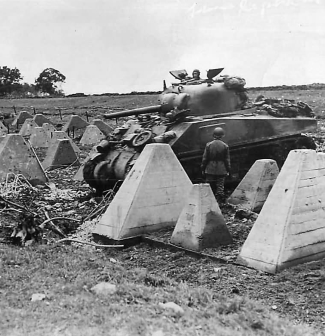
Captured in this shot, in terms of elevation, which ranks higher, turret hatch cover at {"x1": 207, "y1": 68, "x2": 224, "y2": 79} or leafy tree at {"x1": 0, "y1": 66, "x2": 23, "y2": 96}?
leafy tree at {"x1": 0, "y1": 66, "x2": 23, "y2": 96}

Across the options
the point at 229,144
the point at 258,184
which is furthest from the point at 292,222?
the point at 229,144

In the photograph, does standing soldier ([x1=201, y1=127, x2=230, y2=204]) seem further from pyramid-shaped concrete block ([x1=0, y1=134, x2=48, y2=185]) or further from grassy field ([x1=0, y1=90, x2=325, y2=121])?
Answer: grassy field ([x1=0, y1=90, x2=325, y2=121])

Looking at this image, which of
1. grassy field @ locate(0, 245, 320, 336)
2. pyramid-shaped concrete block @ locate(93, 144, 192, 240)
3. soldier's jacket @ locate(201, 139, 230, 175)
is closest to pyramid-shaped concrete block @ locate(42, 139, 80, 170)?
soldier's jacket @ locate(201, 139, 230, 175)

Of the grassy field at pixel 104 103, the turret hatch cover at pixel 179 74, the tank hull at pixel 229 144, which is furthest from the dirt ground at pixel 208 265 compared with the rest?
the grassy field at pixel 104 103

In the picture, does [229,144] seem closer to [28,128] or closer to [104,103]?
[28,128]

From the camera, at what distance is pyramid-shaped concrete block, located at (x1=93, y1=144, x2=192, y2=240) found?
8.10 metres

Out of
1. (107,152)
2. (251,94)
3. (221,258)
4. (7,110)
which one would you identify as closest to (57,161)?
(107,152)

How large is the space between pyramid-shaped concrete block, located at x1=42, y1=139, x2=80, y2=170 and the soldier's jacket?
636 centimetres

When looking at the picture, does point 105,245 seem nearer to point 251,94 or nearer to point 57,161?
point 57,161

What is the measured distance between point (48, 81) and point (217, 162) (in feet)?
176

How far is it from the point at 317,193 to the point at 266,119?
22.0 ft

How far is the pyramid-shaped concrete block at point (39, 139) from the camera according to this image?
20.7 metres

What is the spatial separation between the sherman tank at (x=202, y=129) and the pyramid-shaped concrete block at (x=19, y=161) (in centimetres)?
146

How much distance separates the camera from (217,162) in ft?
34.8
